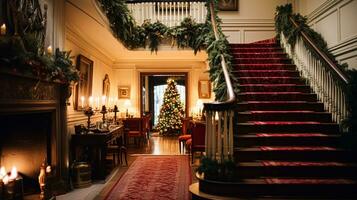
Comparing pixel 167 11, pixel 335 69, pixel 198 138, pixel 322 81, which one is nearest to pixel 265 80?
pixel 322 81

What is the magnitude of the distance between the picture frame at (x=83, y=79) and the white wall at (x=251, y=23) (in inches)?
171

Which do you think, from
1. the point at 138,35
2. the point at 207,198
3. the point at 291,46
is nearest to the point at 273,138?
the point at 207,198

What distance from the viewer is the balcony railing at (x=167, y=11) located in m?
9.51

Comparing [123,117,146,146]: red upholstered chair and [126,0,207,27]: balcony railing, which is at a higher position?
[126,0,207,27]: balcony railing

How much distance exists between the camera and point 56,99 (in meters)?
5.00

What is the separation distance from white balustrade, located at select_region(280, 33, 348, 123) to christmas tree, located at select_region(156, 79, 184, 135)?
8.43 m

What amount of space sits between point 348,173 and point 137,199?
2.95 metres

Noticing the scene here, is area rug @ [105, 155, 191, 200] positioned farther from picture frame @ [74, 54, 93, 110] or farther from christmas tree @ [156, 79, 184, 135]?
christmas tree @ [156, 79, 184, 135]

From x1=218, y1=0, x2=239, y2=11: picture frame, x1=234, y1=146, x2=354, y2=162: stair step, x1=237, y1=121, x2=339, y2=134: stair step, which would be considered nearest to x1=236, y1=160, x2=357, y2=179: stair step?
x1=234, y1=146, x2=354, y2=162: stair step

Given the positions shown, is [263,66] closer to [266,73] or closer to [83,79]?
[266,73]

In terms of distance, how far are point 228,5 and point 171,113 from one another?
6.49 metres

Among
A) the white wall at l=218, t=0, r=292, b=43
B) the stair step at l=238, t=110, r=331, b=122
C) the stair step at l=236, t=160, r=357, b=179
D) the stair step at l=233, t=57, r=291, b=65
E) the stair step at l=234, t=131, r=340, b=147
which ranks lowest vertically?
the stair step at l=236, t=160, r=357, b=179

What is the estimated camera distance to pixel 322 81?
5.82 meters

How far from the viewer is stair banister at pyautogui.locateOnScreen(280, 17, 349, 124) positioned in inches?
202
